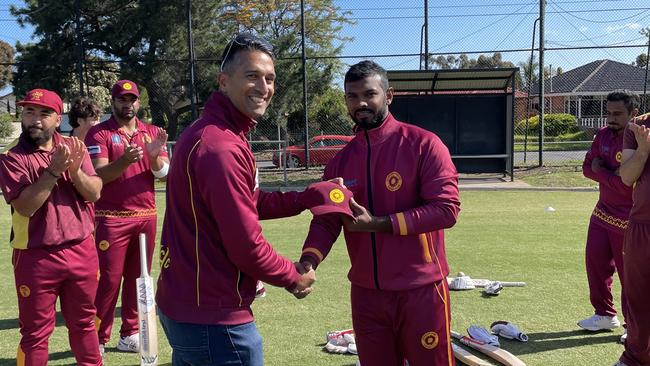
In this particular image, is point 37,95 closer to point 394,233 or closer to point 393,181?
point 393,181

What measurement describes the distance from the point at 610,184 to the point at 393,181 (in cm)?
257

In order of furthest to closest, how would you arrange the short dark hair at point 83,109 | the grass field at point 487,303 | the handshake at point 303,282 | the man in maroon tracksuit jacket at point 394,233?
the short dark hair at point 83,109
the grass field at point 487,303
the man in maroon tracksuit jacket at point 394,233
the handshake at point 303,282

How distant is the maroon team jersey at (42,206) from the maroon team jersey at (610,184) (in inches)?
159

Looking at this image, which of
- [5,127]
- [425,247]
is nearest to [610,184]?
[425,247]

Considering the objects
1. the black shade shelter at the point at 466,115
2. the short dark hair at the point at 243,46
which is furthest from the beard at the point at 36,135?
the black shade shelter at the point at 466,115

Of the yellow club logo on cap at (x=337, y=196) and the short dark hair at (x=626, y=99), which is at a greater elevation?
the short dark hair at (x=626, y=99)

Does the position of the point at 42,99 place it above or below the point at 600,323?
above

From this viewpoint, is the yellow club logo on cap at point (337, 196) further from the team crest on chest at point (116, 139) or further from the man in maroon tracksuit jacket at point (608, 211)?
the man in maroon tracksuit jacket at point (608, 211)

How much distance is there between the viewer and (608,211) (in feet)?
15.7

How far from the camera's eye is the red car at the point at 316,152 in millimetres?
18391

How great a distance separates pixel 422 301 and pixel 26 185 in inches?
100

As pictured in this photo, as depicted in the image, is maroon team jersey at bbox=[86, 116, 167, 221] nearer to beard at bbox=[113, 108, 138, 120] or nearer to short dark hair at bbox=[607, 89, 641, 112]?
beard at bbox=[113, 108, 138, 120]

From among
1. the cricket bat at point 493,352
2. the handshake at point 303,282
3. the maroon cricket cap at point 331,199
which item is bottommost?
the cricket bat at point 493,352

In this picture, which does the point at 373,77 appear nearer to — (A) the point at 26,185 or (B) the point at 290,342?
(A) the point at 26,185
